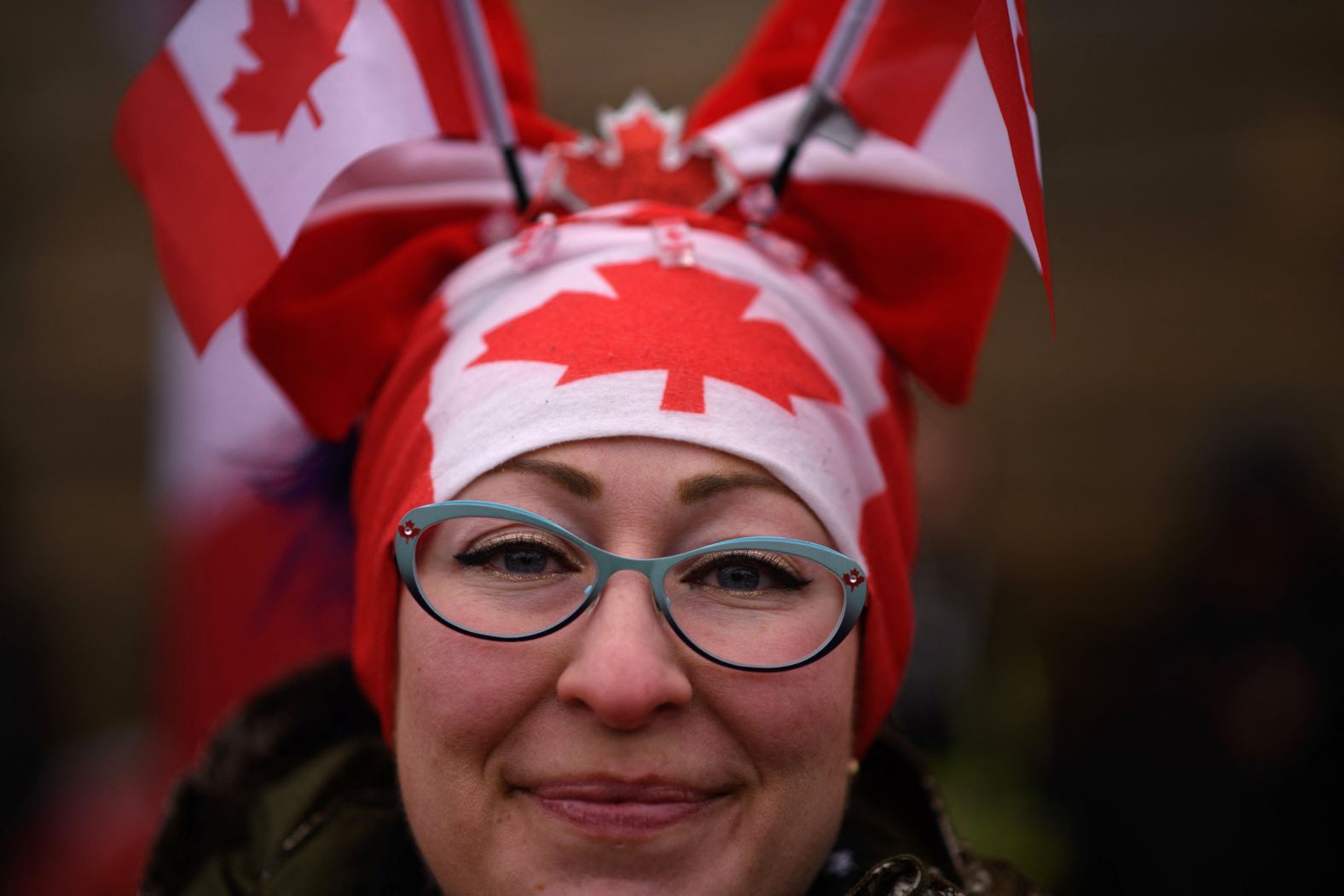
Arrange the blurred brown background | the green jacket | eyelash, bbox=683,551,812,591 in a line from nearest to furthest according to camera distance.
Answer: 1. eyelash, bbox=683,551,812,591
2. the green jacket
3. the blurred brown background

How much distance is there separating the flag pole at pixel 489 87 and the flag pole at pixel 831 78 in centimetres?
42

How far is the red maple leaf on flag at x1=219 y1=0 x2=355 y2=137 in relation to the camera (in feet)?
5.41

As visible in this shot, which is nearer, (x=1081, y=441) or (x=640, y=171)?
(x=640, y=171)

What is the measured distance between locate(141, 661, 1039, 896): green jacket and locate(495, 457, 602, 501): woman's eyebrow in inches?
27.4

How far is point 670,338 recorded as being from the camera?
1.56 meters

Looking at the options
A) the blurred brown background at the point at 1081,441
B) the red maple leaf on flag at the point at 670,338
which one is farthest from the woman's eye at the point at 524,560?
the blurred brown background at the point at 1081,441

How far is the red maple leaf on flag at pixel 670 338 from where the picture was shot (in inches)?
60.0

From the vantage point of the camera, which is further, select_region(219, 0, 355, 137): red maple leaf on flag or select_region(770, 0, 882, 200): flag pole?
select_region(770, 0, 882, 200): flag pole

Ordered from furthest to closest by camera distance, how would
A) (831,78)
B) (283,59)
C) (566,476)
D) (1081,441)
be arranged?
1. (1081,441)
2. (831,78)
3. (283,59)
4. (566,476)

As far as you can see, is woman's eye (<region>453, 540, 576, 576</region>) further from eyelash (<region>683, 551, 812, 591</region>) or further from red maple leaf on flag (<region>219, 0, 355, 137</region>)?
red maple leaf on flag (<region>219, 0, 355, 137</region>)

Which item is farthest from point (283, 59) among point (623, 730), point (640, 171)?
point (623, 730)

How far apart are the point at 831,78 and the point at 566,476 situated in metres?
0.80

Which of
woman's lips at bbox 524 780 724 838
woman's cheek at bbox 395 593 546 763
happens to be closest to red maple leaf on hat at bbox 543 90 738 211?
woman's cheek at bbox 395 593 546 763

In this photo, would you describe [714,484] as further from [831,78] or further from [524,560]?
[831,78]
